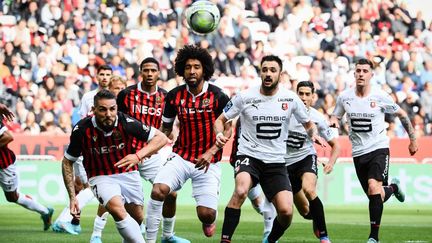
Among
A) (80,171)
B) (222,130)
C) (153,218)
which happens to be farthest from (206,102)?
(80,171)

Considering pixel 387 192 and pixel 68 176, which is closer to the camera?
pixel 68 176

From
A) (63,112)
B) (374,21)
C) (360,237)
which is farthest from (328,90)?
(360,237)

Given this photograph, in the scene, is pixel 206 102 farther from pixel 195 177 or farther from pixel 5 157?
pixel 5 157

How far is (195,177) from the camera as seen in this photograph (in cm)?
1206

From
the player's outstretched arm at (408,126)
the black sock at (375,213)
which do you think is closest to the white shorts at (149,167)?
the black sock at (375,213)

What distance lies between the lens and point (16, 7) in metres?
25.9

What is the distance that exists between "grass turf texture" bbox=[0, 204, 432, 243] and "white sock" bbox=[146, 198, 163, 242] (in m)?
1.65

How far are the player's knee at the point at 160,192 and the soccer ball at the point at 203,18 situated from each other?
12.5 feet

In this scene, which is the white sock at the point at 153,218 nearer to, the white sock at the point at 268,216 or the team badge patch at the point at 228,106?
the team badge patch at the point at 228,106

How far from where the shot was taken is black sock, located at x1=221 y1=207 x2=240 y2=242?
11.0 meters

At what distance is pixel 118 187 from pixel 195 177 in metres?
1.71

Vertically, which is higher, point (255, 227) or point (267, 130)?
point (267, 130)

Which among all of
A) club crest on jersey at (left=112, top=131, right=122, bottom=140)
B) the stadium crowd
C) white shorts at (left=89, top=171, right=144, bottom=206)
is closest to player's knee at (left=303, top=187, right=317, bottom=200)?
white shorts at (left=89, top=171, right=144, bottom=206)

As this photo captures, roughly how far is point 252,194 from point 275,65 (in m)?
3.50
